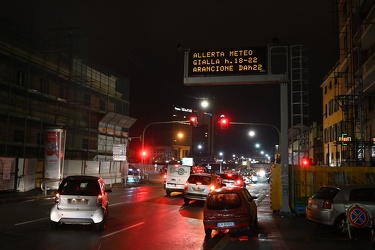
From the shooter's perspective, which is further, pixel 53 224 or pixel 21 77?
pixel 21 77

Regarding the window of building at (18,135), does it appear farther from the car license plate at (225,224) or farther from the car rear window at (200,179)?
the car license plate at (225,224)

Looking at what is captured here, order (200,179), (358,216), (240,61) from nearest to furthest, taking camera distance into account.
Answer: (358,216) < (240,61) < (200,179)

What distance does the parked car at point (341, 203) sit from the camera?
38.6 ft

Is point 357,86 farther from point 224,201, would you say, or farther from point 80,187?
point 80,187

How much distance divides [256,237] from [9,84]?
24.8m

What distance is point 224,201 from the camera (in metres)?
11.8

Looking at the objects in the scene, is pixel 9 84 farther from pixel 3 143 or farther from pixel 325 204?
pixel 325 204

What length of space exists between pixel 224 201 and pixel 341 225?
11.5ft

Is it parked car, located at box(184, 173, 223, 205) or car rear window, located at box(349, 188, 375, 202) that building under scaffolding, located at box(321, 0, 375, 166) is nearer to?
parked car, located at box(184, 173, 223, 205)

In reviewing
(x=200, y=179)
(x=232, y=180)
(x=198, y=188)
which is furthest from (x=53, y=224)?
(x=232, y=180)

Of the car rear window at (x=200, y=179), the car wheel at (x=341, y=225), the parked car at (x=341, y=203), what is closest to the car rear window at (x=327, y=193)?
the parked car at (x=341, y=203)

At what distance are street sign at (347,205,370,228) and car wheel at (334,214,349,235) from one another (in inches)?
47.6

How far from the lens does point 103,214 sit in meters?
12.1

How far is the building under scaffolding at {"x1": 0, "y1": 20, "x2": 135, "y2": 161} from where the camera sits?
30750 millimetres
